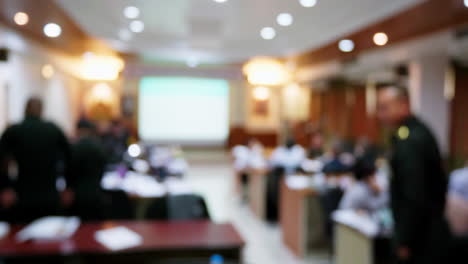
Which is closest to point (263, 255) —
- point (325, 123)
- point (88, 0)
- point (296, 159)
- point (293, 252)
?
point (293, 252)

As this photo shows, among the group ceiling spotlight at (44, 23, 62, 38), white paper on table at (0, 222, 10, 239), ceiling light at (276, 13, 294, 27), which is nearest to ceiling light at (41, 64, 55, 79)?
ceiling spotlight at (44, 23, 62, 38)

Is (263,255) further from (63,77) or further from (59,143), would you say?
(63,77)

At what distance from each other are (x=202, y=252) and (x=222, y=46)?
7524 mm

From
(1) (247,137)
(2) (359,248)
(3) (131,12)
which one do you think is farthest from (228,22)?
(1) (247,137)

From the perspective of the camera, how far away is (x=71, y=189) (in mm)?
4445

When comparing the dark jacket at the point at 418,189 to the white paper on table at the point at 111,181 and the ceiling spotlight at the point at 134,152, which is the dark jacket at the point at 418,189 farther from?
the ceiling spotlight at the point at 134,152

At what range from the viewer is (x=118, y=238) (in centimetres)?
299

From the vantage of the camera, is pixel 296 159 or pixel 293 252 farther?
pixel 296 159

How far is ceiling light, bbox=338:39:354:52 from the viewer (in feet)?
27.5

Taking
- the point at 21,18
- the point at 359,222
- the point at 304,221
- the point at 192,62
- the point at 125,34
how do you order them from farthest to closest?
1. the point at 192,62
2. the point at 125,34
3. the point at 304,221
4. the point at 21,18
5. the point at 359,222

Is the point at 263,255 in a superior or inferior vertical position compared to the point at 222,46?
inferior

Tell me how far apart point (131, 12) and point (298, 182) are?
10.6ft

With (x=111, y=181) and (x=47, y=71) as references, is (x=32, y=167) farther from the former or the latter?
(x=47, y=71)

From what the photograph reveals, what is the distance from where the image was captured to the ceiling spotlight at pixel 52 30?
19.6 feet
